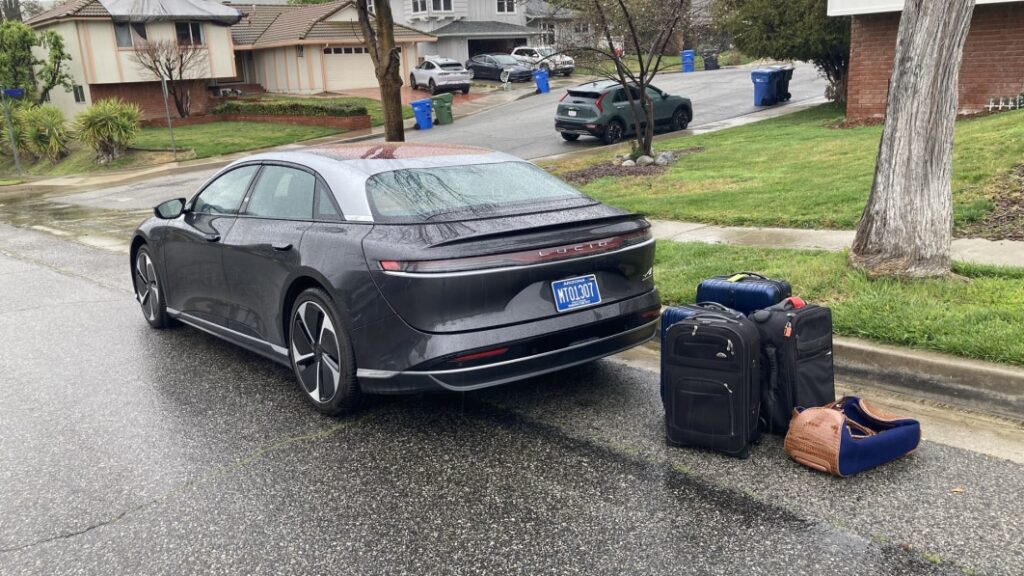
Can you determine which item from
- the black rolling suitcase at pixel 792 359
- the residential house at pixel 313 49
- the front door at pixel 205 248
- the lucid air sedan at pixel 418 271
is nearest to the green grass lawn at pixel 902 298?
the black rolling suitcase at pixel 792 359

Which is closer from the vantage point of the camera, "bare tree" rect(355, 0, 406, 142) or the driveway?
"bare tree" rect(355, 0, 406, 142)

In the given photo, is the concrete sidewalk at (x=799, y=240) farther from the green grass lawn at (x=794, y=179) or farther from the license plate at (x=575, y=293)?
the license plate at (x=575, y=293)

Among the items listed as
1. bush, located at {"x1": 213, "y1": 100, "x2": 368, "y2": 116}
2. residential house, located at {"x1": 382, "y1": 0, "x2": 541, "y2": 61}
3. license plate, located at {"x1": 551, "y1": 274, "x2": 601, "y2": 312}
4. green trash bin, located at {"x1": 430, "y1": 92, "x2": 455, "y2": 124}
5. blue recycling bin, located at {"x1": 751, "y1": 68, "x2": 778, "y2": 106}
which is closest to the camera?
license plate, located at {"x1": 551, "y1": 274, "x2": 601, "y2": 312}

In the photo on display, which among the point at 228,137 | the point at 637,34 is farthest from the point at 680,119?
the point at 228,137

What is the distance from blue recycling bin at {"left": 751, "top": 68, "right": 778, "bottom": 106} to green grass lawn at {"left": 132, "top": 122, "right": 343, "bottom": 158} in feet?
46.5

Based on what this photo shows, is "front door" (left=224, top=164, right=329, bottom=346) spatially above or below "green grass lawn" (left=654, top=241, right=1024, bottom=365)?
above

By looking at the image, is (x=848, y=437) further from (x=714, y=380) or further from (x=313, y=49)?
(x=313, y=49)

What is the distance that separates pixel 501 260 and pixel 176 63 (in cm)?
3652

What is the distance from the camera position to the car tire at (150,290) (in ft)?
23.1

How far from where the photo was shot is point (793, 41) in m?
20.7

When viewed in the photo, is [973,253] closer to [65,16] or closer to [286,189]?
[286,189]

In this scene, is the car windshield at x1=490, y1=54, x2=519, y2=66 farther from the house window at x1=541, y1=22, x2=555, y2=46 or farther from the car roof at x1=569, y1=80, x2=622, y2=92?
the car roof at x1=569, y1=80, x2=622, y2=92

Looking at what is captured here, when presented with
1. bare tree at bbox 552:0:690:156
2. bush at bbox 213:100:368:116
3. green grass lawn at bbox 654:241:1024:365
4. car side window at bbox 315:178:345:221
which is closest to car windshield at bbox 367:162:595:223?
car side window at bbox 315:178:345:221

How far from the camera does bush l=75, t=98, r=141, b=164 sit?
2708 cm
